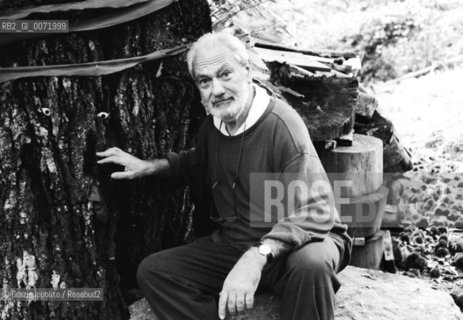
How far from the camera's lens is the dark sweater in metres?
2.81

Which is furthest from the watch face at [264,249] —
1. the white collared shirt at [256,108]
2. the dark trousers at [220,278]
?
the white collared shirt at [256,108]

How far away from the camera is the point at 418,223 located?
5.54 metres

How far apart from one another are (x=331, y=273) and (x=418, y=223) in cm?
307

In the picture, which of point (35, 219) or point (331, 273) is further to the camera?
point (35, 219)

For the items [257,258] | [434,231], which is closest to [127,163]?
[257,258]

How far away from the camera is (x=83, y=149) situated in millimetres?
3119

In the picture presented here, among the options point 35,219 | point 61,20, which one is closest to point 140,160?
point 35,219

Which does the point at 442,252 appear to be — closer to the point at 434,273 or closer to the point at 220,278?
the point at 434,273

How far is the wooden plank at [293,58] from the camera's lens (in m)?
4.34

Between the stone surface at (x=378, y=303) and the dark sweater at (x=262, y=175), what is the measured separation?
0.36 metres

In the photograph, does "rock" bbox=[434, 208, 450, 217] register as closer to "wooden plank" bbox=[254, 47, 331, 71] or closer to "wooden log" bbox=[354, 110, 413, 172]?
"wooden log" bbox=[354, 110, 413, 172]

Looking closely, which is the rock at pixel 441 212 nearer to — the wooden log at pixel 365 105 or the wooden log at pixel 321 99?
the wooden log at pixel 365 105

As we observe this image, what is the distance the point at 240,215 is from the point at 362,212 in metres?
1.55

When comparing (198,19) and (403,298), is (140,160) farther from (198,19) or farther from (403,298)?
(403,298)
